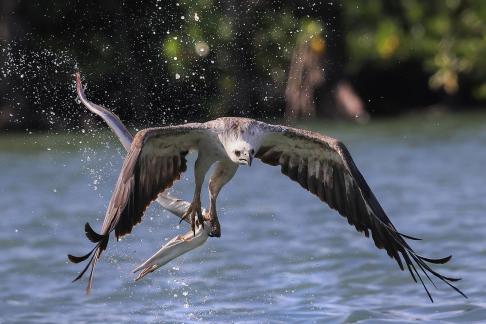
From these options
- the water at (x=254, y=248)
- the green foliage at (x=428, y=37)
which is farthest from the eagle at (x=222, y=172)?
the green foliage at (x=428, y=37)

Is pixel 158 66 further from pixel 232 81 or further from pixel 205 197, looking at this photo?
pixel 205 197

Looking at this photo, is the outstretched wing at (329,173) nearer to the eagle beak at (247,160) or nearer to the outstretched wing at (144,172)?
the eagle beak at (247,160)

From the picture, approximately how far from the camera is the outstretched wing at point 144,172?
20.4 feet

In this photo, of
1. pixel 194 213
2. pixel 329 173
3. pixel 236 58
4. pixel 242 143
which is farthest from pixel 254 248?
pixel 236 58

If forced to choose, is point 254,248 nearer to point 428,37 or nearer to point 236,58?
point 236,58

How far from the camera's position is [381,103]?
74.9 feet

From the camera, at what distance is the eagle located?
638 centimetres

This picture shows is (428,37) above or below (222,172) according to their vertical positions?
above

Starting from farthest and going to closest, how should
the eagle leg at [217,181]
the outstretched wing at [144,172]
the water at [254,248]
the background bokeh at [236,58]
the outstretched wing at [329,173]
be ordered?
the background bokeh at [236,58], the water at [254,248], the eagle leg at [217,181], the outstretched wing at [329,173], the outstretched wing at [144,172]

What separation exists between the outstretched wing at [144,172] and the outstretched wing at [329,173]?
538mm

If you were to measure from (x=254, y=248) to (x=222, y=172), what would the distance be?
12.1 feet

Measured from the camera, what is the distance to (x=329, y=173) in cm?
716

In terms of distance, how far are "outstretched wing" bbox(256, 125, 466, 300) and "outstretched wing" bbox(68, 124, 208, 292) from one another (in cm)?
54

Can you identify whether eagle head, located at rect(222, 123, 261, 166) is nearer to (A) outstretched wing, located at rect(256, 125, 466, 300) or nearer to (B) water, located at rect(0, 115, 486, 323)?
(A) outstretched wing, located at rect(256, 125, 466, 300)
